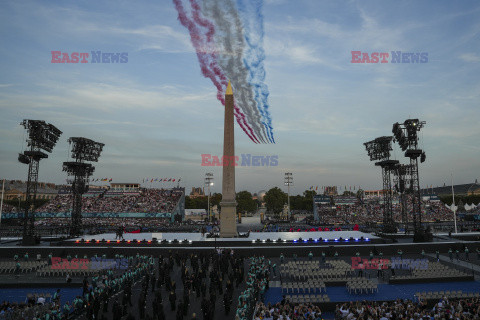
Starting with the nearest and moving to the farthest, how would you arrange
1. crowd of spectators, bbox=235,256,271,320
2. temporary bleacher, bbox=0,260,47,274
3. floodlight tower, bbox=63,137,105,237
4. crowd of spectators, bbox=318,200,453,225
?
crowd of spectators, bbox=235,256,271,320 < temporary bleacher, bbox=0,260,47,274 < floodlight tower, bbox=63,137,105,237 < crowd of spectators, bbox=318,200,453,225

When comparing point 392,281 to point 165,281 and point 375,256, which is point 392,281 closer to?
point 375,256

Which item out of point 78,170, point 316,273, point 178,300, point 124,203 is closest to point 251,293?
point 178,300

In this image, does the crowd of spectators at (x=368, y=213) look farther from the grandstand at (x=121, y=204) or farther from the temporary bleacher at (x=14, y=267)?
the temporary bleacher at (x=14, y=267)

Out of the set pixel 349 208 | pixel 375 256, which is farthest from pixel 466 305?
pixel 349 208

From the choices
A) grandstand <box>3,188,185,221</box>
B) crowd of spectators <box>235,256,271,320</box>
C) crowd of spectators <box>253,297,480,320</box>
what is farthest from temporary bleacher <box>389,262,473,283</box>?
grandstand <box>3,188,185,221</box>

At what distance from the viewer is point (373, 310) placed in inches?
489

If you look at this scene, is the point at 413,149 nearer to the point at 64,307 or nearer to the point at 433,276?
the point at 433,276

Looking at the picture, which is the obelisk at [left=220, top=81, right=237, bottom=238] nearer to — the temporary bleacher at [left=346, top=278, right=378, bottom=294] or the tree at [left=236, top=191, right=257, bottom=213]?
the temporary bleacher at [left=346, top=278, right=378, bottom=294]

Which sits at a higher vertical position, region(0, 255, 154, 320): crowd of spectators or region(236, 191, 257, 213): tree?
region(236, 191, 257, 213): tree

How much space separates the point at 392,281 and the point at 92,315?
63.5 ft

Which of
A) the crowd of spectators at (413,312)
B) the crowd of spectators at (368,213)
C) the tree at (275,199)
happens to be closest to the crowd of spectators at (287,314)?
the crowd of spectators at (413,312)

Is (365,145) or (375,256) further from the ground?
(365,145)

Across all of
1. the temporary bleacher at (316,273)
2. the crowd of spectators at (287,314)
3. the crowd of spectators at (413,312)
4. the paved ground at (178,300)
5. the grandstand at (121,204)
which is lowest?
the paved ground at (178,300)

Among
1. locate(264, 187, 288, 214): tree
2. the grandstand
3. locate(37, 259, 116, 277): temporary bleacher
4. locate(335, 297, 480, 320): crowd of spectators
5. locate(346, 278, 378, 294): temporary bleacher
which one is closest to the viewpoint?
locate(335, 297, 480, 320): crowd of spectators
